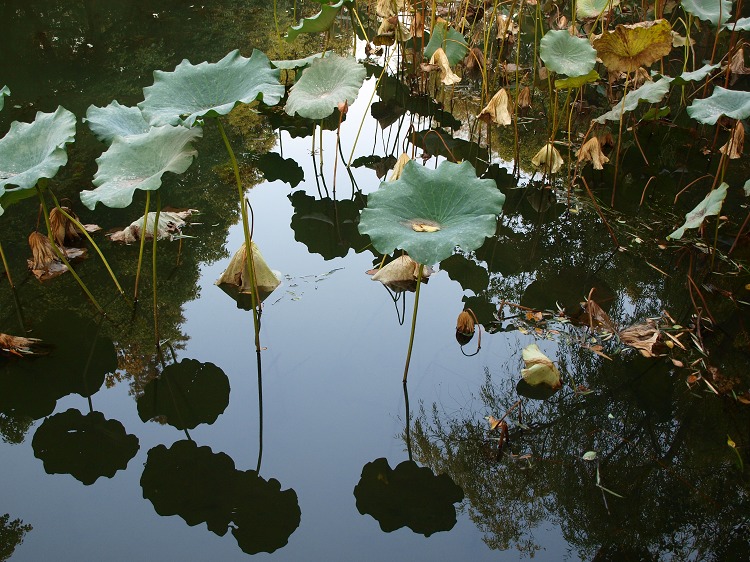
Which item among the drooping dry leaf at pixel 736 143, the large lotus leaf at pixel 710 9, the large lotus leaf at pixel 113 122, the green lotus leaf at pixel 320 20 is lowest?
the large lotus leaf at pixel 113 122

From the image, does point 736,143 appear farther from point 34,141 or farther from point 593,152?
point 34,141

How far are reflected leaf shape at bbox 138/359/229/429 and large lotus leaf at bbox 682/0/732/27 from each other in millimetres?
2944

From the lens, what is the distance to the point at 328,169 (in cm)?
397

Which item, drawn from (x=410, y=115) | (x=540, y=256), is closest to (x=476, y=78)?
(x=410, y=115)

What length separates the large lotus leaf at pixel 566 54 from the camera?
304 cm

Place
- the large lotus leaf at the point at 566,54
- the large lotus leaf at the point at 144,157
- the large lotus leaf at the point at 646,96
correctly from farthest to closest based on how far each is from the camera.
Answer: the large lotus leaf at the point at 566,54, the large lotus leaf at the point at 646,96, the large lotus leaf at the point at 144,157

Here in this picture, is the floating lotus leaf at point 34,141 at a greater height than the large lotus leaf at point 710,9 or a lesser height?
lesser

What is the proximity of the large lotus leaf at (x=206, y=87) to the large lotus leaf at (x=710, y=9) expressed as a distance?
7.72 feet

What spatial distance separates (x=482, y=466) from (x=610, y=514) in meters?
0.35

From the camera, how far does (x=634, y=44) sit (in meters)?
2.91

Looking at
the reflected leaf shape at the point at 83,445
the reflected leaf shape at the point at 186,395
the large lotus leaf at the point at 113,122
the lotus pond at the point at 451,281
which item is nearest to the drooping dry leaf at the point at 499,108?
the lotus pond at the point at 451,281

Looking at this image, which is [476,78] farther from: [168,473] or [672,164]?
[168,473]

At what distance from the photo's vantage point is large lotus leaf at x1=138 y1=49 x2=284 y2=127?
7.22ft

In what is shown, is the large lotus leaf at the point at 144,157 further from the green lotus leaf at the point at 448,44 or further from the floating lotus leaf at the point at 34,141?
the green lotus leaf at the point at 448,44
